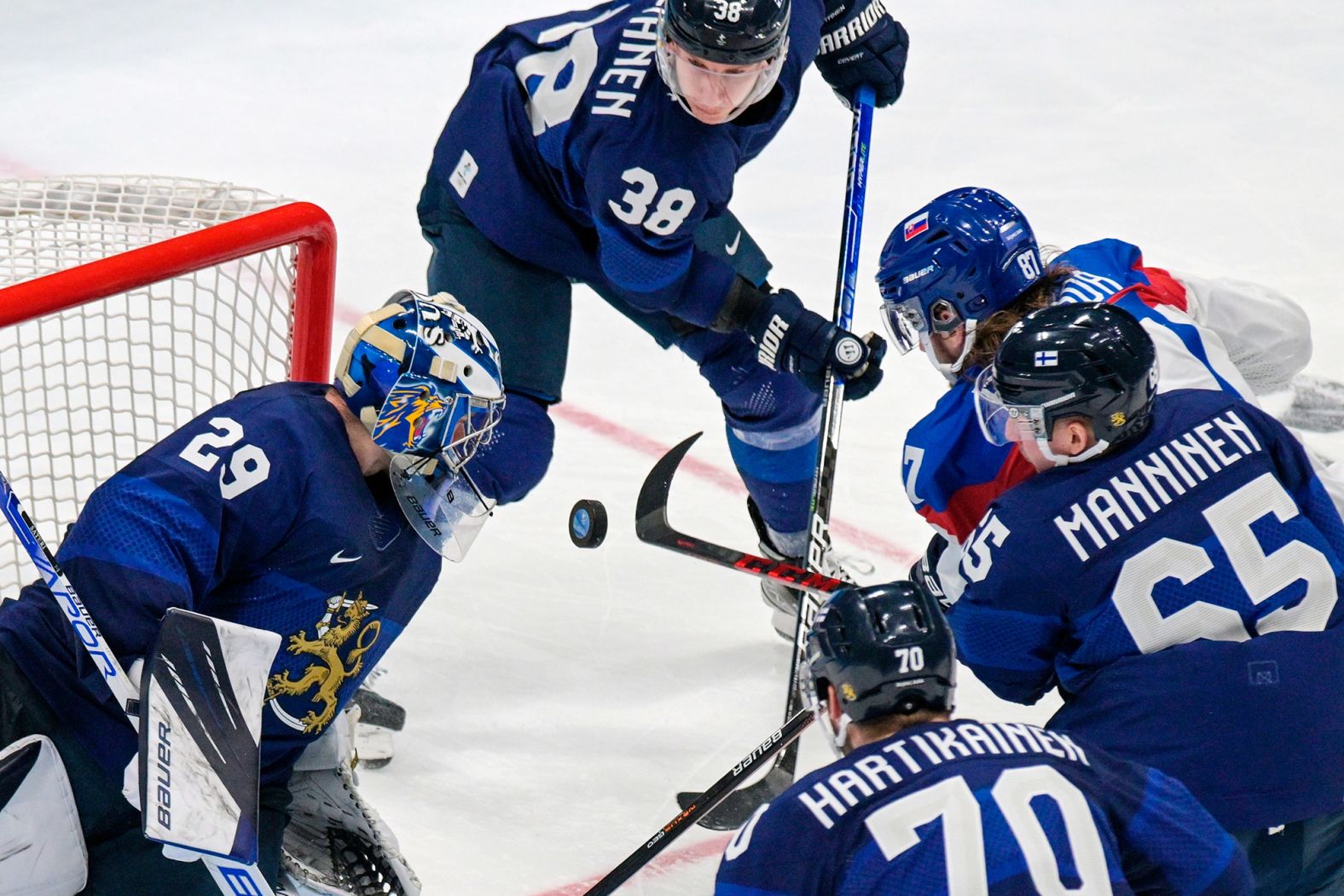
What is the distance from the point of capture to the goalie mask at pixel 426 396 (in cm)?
205

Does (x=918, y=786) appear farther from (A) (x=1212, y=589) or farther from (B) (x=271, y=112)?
(B) (x=271, y=112)

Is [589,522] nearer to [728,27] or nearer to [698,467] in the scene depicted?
[728,27]

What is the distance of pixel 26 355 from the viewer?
2775mm

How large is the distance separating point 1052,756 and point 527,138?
5.72 feet

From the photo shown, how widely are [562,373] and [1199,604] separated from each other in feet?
4.60

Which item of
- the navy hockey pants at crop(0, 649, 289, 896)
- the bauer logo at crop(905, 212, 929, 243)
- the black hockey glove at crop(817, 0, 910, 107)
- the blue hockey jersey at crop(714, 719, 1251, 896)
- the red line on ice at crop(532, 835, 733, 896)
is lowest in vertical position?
the red line on ice at crop(532, 835, 733, 896)

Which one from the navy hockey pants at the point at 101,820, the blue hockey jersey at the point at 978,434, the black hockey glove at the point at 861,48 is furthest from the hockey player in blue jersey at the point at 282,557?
the black hockey glove at the point at 861,48

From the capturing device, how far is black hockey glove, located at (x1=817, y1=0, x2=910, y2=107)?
3119mm

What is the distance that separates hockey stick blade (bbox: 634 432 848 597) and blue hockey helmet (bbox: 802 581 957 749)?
108cm

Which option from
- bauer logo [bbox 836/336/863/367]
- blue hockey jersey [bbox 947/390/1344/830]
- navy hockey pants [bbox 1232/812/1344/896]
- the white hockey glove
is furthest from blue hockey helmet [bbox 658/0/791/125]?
navy hockey pants [bbox 1232/812/1344/896]

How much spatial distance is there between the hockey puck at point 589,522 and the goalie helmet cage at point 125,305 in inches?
20.6

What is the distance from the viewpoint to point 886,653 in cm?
154

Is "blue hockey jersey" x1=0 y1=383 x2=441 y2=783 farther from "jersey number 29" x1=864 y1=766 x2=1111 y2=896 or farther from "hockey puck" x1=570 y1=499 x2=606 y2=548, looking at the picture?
"jersey number 29" x1=864 y1=766 x2=1111 y2=896

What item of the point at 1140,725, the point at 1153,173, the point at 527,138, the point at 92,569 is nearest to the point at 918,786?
the point at 1140,725
